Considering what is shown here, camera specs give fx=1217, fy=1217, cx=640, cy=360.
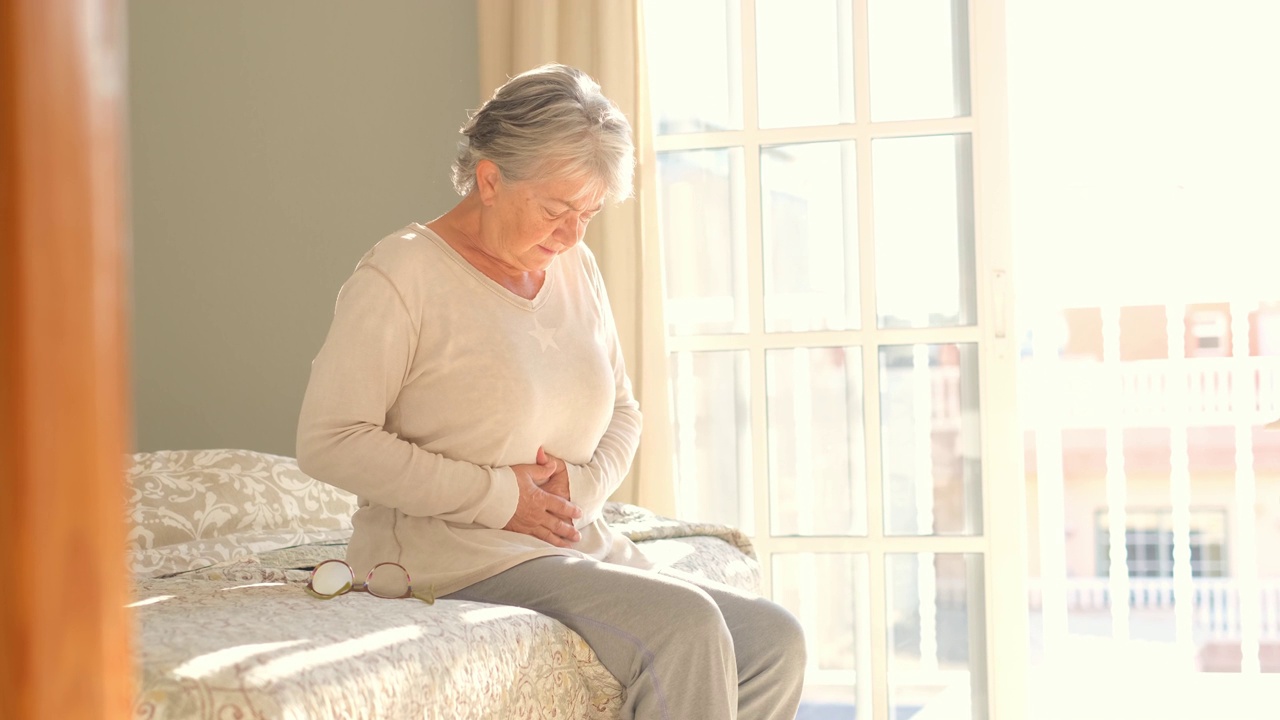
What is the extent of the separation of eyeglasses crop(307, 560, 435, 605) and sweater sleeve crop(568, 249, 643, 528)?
0.30m

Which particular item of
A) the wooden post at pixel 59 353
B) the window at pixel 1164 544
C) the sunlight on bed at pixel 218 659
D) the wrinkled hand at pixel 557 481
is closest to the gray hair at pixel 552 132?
the wrinkled hand at pixel 557 481

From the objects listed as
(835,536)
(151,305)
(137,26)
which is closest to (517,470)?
(835,536)

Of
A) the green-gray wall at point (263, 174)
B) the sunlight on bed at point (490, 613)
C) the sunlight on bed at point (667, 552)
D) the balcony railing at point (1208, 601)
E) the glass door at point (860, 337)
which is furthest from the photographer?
the balcony railing at point (1208, 601)

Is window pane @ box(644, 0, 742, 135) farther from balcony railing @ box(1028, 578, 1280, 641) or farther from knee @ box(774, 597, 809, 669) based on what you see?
balcony railing @ box(1028, 578, 1280, 641)

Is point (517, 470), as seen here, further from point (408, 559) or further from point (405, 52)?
point (405, 52)

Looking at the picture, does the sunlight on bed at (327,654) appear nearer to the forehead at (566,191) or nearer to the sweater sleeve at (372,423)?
the sweater sleeve at (372,423)

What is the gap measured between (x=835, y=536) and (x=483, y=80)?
4.97 feet

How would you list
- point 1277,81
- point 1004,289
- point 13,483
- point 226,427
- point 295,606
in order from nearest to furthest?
1. point 13,483
2. point 295,606
3. point 1004,289
4. point 226,427
5. point 1277,81

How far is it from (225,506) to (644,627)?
4.12ft

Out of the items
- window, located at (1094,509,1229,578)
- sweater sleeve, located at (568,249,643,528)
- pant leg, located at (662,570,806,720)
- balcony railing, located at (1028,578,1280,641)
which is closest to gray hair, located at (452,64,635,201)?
sweater sleeve, located at (568,249,643,528)

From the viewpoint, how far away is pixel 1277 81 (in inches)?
262

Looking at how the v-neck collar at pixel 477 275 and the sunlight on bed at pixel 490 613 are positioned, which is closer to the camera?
the sunlight on bed at pixel 490 613

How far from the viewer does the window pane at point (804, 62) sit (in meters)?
3.13

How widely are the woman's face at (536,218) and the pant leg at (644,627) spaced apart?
479mm
